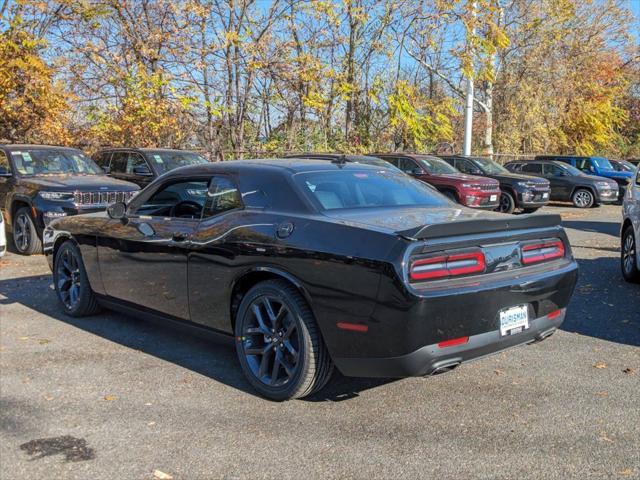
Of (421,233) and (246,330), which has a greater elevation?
(421,233)

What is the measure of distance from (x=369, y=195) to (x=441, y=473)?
221 centimetres

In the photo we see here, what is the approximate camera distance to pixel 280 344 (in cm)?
434

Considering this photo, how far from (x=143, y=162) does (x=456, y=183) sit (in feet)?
23.5

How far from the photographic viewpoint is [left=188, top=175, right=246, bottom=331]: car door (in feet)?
15.2

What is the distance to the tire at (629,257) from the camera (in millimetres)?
8188

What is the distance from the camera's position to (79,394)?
175 inches

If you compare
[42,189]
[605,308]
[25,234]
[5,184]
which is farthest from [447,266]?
[5,184]

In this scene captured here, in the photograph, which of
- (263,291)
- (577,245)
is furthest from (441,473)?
(577,245)

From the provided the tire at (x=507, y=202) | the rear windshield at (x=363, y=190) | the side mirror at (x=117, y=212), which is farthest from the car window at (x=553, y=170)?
the side mirror at (x=117, y=212)

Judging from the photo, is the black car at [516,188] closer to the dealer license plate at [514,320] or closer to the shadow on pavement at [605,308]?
the shadow on pavement at [605,308]

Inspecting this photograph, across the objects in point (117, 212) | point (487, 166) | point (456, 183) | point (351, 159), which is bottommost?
point (456, 183)

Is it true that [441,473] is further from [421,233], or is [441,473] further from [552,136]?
[552,136]

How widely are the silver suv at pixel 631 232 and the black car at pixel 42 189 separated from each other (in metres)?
7.26

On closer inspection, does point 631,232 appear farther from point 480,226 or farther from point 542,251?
point 480,226
